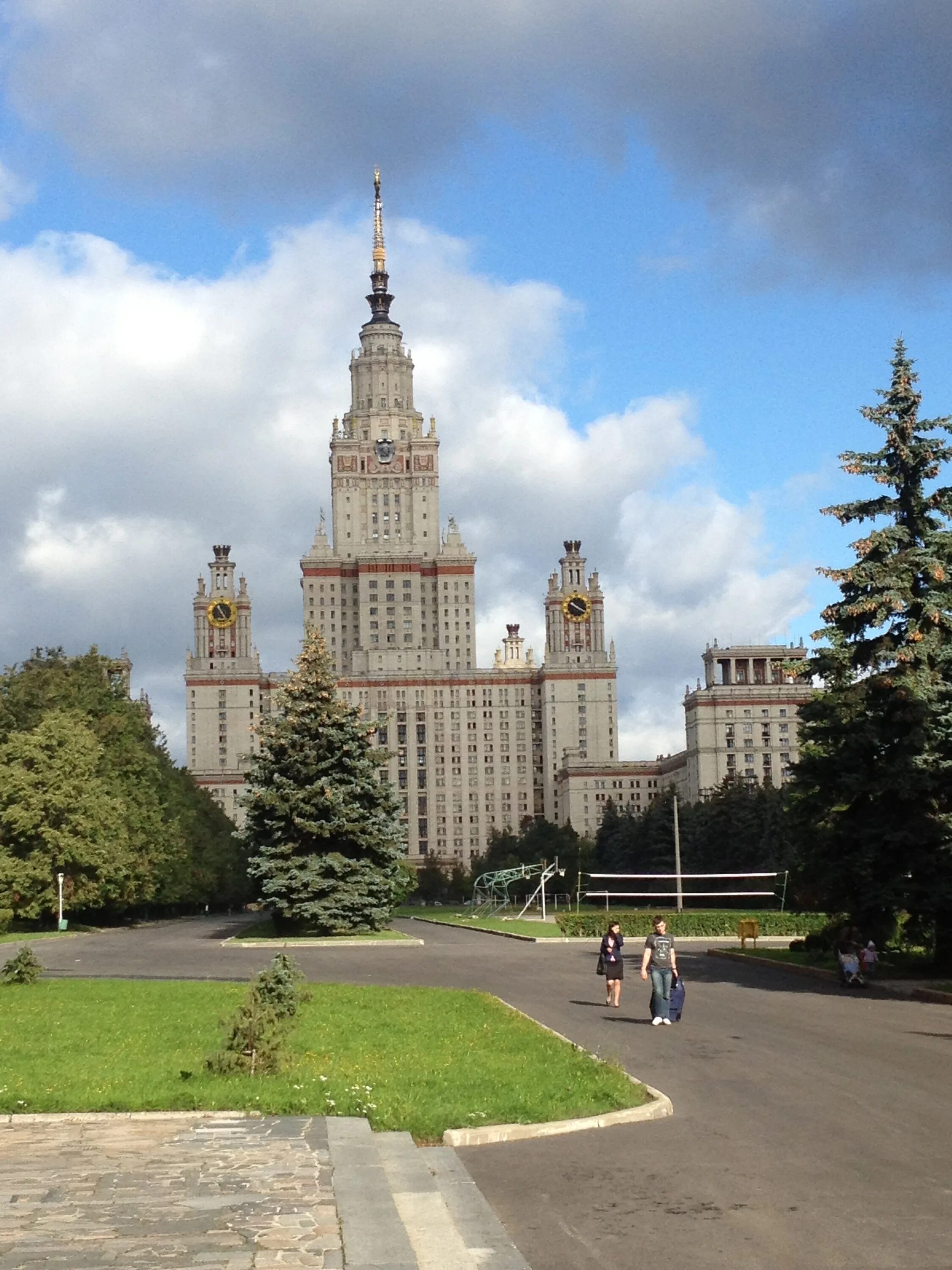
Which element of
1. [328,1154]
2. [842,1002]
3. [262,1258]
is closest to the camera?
[262,1258]

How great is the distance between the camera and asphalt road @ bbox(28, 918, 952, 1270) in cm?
829

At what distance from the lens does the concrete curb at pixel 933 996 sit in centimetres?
2545

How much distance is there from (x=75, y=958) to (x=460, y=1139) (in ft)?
107

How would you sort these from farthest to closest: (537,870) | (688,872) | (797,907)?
(688,872) < (537,870) < (797,907)

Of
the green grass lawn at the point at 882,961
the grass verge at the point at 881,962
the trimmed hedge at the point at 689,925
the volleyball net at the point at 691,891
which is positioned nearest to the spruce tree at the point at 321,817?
the trimmed hedge at the point at 689,925

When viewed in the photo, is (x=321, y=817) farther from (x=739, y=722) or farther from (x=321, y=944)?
(x=739, y=722)

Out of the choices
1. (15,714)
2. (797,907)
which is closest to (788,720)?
(15,714)

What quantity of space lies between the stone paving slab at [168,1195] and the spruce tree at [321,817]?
3951cm

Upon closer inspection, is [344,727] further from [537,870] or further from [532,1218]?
[532,1218]

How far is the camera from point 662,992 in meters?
21.5

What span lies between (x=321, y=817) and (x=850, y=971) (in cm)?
2708

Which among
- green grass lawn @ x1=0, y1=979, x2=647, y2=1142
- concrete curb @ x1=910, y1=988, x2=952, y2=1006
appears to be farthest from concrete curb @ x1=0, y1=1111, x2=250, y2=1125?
concrete curb @ x1=910, y1=988, x2=952, y2=1006

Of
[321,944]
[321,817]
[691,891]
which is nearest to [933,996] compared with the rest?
[321,944]

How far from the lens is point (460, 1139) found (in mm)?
11281
